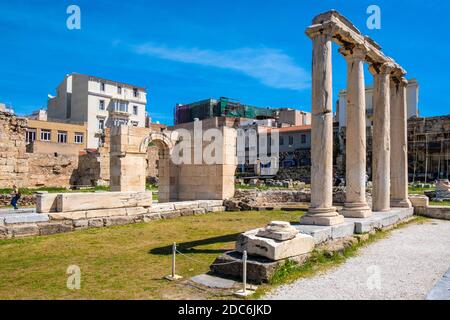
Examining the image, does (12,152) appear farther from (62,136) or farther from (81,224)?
(62,136)

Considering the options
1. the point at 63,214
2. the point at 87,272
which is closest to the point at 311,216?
the point at 87,272

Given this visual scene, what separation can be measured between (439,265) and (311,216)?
3.12 m

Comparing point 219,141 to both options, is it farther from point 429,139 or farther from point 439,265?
point 429,139

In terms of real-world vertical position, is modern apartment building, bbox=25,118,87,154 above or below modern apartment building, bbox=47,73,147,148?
below

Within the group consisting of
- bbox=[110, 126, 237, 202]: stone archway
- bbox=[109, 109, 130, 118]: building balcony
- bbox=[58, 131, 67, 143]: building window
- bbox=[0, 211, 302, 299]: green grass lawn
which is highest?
bbox=[109, 109, 130, 118]: building balcony

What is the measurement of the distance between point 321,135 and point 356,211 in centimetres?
333

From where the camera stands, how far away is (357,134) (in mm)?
12156

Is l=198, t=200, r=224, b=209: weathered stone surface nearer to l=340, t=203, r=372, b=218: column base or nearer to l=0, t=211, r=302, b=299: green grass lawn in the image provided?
l=0, t=211, r=302, b=299: green grass lawn

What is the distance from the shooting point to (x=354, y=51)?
40.3 feet

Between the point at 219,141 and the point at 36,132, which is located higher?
the point at 36,132

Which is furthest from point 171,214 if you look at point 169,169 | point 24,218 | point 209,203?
point 24,218

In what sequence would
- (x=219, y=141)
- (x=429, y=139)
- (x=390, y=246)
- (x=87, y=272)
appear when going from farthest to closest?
1. (x=429, y=139)
2. (x=219, y=141)
3. (x=390, y=246)
4. (x=87, y=272)

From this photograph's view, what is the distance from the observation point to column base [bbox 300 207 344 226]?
9703 millimetres

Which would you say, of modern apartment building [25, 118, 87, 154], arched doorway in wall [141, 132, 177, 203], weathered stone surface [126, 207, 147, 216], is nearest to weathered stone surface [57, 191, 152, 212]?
weathered stone surface [126, 207, 147, 216]
